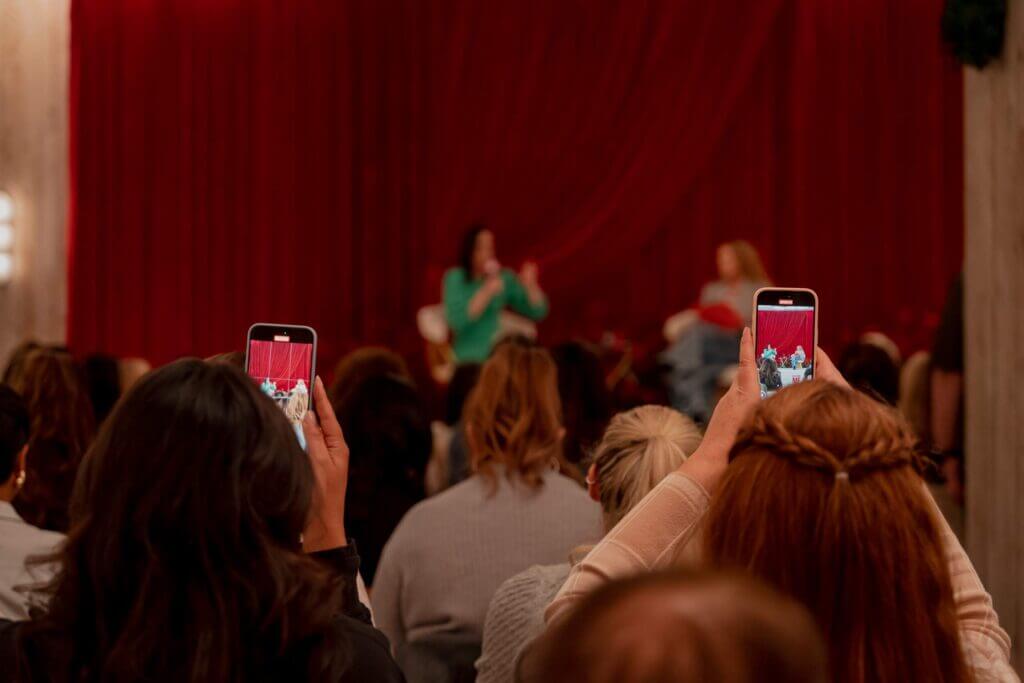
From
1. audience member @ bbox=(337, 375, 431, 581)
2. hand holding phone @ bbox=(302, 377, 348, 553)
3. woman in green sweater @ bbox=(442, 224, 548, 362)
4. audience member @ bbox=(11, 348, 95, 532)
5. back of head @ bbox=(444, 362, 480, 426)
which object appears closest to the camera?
hand holding phone @ bbox=(302, 377, 348, 553)

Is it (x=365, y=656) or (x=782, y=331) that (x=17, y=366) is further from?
(x=365, y=656)

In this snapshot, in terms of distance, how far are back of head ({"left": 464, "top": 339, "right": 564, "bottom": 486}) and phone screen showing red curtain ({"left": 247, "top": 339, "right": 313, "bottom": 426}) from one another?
1.04m

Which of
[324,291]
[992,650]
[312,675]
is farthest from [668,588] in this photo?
[324,291]

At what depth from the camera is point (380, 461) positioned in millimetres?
4031

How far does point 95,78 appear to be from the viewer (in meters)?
9.02

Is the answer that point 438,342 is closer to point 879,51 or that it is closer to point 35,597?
point 879,51

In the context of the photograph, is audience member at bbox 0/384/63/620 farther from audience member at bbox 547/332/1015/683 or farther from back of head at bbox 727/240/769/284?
back of head at bbox 727/240/769/284

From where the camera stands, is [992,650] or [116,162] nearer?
[992,650]

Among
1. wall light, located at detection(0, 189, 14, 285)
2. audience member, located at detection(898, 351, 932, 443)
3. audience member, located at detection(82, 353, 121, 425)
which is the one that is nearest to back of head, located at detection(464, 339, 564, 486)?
audience member, located at detection(82, 353, 121, 425)

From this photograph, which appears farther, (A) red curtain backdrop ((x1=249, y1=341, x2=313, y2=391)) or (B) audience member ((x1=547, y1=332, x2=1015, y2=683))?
(A) red curtain backdrop ((x1=249, y1=341, x2=313, y2=391))

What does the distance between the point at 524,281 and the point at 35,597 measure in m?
7.53

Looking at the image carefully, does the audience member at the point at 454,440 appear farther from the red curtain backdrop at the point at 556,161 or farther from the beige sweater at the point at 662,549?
the red curtain backdrop at the point at 556,161

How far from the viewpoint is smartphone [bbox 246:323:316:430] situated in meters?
2.36

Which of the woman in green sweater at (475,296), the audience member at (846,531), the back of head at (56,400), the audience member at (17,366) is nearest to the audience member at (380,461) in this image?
the back of head at (56,400)
